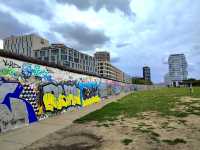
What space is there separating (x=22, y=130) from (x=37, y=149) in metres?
3.23

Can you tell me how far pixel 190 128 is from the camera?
10.8 metres

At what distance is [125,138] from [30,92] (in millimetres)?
5500

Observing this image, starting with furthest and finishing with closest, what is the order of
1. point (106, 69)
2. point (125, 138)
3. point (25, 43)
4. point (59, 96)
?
point (106, 69)
point (25, 43)
point (59, 96)
point (125, 138)

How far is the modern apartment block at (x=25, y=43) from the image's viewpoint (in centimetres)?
8769

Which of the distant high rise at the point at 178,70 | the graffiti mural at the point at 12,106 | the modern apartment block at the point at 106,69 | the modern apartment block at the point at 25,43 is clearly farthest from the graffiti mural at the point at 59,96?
the distant high rise at the point at 178,70

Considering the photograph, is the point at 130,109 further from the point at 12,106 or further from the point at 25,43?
the point at 25,43

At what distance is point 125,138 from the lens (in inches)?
356

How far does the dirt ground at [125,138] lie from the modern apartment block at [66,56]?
80384 mm

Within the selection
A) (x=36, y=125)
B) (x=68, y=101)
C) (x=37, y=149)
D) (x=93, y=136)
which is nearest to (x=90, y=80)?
(x=68, y=101)

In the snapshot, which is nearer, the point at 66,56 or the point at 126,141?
the point at 126,141

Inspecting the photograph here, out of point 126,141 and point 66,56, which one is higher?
point 66,56

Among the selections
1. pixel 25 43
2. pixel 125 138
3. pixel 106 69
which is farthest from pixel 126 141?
pixel 106 69

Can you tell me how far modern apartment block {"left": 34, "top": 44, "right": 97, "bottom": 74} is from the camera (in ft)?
355

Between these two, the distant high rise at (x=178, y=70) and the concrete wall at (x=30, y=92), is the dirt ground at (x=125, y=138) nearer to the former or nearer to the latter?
the concrete wall at (x=30, y=92)
